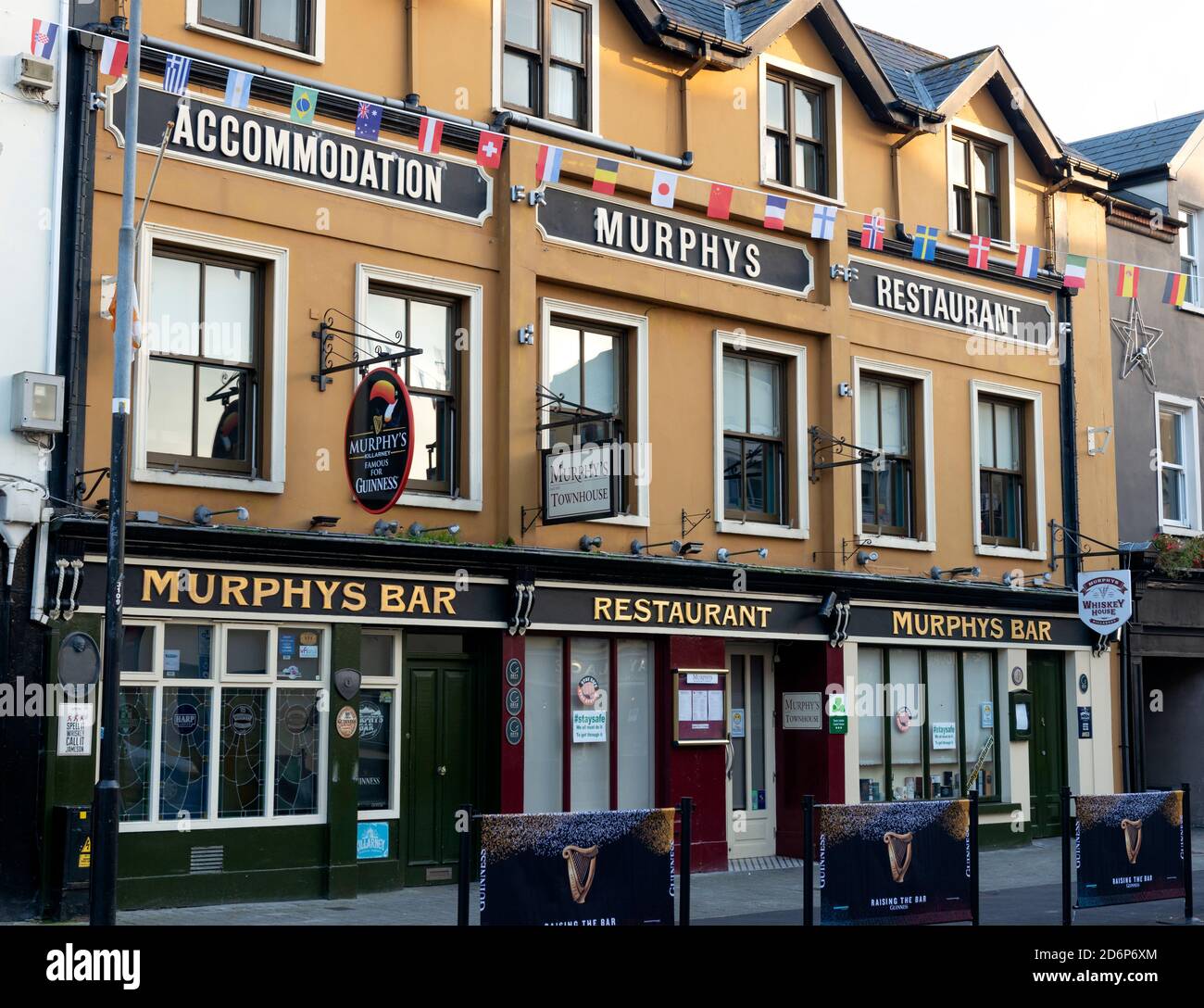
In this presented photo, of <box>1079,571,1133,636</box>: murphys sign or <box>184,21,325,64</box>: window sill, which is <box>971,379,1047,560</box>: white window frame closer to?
<box>1079,571,1133,636</box>: murphys sign

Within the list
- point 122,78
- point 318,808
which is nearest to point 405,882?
point 318,808

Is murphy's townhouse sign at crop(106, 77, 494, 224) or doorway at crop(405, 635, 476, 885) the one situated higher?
murphy's townhouse sign at crop(106, 77, 494, 224)

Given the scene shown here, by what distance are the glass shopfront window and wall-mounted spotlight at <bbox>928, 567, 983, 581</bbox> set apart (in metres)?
1.03

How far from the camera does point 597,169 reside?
16656mm

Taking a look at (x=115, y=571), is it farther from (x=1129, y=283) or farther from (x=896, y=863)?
(x=1129, y=283)

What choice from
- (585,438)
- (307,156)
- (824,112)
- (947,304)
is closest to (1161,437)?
(947,304)

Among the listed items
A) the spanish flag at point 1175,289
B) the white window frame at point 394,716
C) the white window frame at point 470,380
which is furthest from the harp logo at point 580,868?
the spanish flag at point 1175,289

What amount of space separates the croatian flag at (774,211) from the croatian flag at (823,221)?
40 centimetres

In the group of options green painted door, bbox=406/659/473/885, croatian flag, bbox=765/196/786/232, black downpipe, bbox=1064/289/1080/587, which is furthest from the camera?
black downpipe, bbox=1064/289/1080/587

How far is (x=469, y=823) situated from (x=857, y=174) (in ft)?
45.4

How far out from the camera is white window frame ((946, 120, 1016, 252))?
22.0 metres

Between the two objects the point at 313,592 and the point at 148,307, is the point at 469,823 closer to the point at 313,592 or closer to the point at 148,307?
the point at 313,592

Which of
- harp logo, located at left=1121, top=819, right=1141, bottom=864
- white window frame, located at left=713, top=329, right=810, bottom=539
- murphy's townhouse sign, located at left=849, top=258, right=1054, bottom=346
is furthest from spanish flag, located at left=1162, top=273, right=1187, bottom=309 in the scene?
harp logo, located at left=1121, top=819, right=1141, bottom=864
